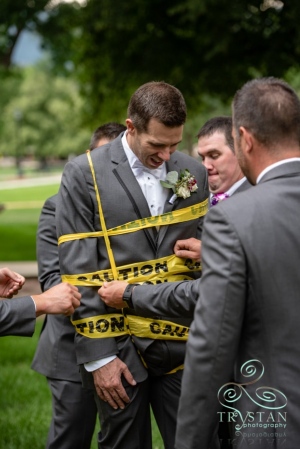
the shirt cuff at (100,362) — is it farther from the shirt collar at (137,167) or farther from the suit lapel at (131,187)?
the shirt collar at (137,167)

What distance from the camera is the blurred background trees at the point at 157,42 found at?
16.4 metres

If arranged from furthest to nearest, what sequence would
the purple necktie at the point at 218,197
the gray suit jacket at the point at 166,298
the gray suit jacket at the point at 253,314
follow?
the purple necktie at the point at 218,197 < the gray suit jacket at the point at 166,298 < the gray suit jacket at the point at 253,314

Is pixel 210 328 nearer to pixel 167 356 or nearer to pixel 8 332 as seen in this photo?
pixel 167 356

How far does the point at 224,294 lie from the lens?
2.76m

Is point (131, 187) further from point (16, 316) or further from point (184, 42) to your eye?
point (184, 42)

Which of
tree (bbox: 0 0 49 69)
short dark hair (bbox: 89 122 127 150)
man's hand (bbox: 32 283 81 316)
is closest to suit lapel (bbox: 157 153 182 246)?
man's hand (bbox: 32 283 81 316)

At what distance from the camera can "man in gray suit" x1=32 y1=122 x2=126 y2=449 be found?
4.82m

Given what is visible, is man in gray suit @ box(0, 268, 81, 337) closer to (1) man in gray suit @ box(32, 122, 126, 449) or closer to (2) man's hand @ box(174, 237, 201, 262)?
(2) man's hand @ box(174, 237, 201, 262)

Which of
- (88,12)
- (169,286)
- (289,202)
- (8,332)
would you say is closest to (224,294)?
(289,202)

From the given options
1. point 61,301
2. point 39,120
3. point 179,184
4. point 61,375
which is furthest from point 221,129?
point 39,120

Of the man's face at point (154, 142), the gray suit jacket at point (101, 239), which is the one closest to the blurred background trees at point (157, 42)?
the man's face at point (154, 142)

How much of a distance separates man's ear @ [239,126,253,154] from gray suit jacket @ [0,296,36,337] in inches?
64.7

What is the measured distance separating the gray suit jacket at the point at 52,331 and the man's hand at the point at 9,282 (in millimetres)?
431

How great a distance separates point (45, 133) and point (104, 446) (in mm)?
91977
